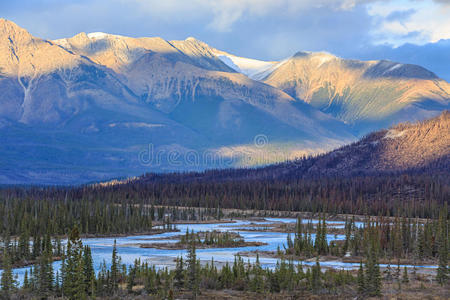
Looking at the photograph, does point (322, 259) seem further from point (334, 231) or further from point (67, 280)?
point (334, 231)

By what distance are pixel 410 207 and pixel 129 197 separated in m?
79.1

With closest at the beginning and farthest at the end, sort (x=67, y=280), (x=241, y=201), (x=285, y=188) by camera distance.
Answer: (x=67, y=280) < (x=241, y=201) < (x=285, y=188)

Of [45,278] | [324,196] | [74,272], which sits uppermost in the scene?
[324,196]

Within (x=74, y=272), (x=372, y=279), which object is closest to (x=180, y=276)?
(x=74, y=272)

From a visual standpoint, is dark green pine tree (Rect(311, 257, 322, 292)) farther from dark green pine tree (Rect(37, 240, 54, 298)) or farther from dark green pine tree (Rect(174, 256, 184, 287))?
dark green pine tree (Rect(37, 240, 54, 298))

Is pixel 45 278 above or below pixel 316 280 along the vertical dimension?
above

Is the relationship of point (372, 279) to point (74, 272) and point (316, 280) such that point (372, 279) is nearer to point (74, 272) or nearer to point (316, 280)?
point (316, 280)

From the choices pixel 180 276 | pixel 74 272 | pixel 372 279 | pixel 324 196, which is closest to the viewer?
pixel 74 272

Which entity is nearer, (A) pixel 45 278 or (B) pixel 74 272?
(B) pixel 74 272

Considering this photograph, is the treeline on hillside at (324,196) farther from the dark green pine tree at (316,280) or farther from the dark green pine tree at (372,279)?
the dark green pine tree at (316,280)

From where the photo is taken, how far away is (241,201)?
17688 cm


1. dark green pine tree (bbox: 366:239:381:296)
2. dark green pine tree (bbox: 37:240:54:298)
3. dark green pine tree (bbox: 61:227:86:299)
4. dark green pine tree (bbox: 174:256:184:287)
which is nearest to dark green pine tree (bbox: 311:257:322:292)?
dark green pine tree (bbox: 366:239:381:296)

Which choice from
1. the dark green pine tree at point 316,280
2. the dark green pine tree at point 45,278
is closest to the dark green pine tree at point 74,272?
the dark green pine tree at point 45,278

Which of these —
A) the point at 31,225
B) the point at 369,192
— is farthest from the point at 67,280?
the point at 369,192
